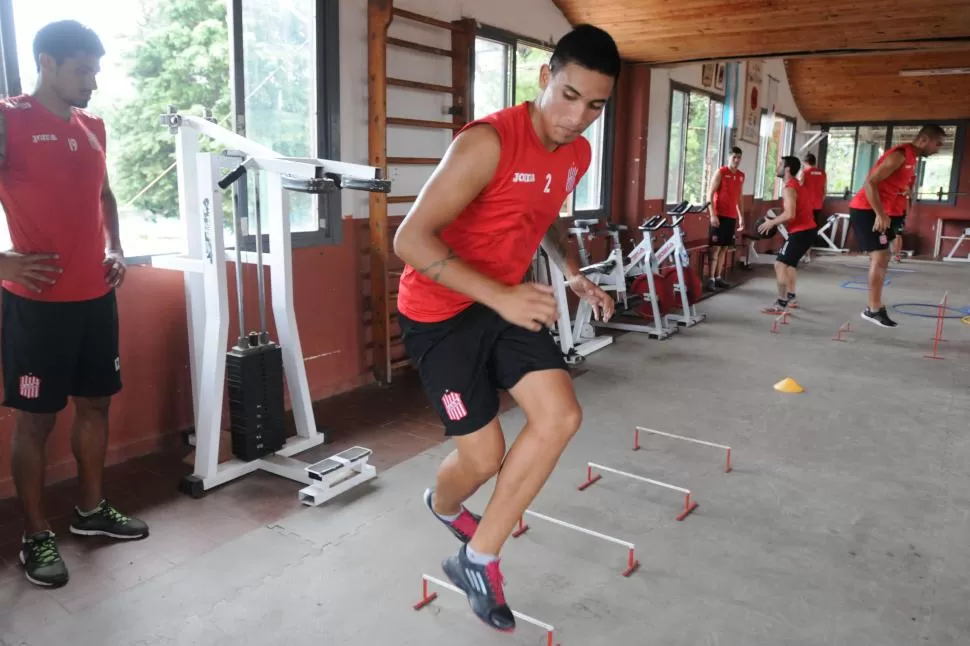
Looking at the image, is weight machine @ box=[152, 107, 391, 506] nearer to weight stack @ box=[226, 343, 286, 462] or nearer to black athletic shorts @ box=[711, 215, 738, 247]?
weight stack @ box=[226, 343, 286, 462]

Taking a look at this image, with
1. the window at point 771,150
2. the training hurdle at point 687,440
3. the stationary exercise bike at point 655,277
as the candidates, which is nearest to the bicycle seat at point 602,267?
the stationary exercise bike at point 655,277

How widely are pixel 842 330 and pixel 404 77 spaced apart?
4.36m

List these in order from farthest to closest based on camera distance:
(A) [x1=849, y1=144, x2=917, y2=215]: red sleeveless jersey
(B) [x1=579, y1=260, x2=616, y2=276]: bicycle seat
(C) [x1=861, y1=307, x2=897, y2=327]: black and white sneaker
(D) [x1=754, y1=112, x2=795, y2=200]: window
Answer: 1. (D) [x1=754, y1=112, x2=795, y2=200]: window
2. (C) [x1=861, y1=307, x2=897, y2=327]: black and white sneaker
3. (A) [x1=849, y1=144, x2=917, y2=215]: red sleeveless jersey
4. (B) [x1=579, y1=260, x2=616, y2=276]: bicycle seat

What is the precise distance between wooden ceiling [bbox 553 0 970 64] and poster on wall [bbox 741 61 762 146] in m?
4.40

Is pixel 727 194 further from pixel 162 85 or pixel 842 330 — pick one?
pixel 162 85

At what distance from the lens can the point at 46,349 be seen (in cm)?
231

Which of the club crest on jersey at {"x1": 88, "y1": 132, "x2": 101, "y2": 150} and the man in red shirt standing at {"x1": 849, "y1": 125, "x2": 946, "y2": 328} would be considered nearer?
the club crest on jersey at {"x1": 88, "y1": 132, "x2": 101, "y2": 150}

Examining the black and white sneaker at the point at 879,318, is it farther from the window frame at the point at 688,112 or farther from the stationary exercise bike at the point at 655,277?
the window frame at the point at 688,112

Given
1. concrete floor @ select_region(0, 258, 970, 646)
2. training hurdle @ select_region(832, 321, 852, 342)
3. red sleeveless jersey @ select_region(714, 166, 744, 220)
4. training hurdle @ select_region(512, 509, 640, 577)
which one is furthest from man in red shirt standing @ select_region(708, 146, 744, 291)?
training hurdle @ select_region(512, 509, 640, 577)

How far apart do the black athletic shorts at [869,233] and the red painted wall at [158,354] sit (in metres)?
4.68

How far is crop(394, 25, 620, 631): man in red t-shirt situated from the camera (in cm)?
164

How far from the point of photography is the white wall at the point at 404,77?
4.22 metres

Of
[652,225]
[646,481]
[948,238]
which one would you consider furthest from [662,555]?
[948,238]

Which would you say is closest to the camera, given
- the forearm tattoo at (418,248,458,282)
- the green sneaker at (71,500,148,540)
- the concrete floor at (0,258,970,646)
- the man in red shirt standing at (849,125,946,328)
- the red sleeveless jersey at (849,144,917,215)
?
the forearm tattoo at (418,248,458,282)
